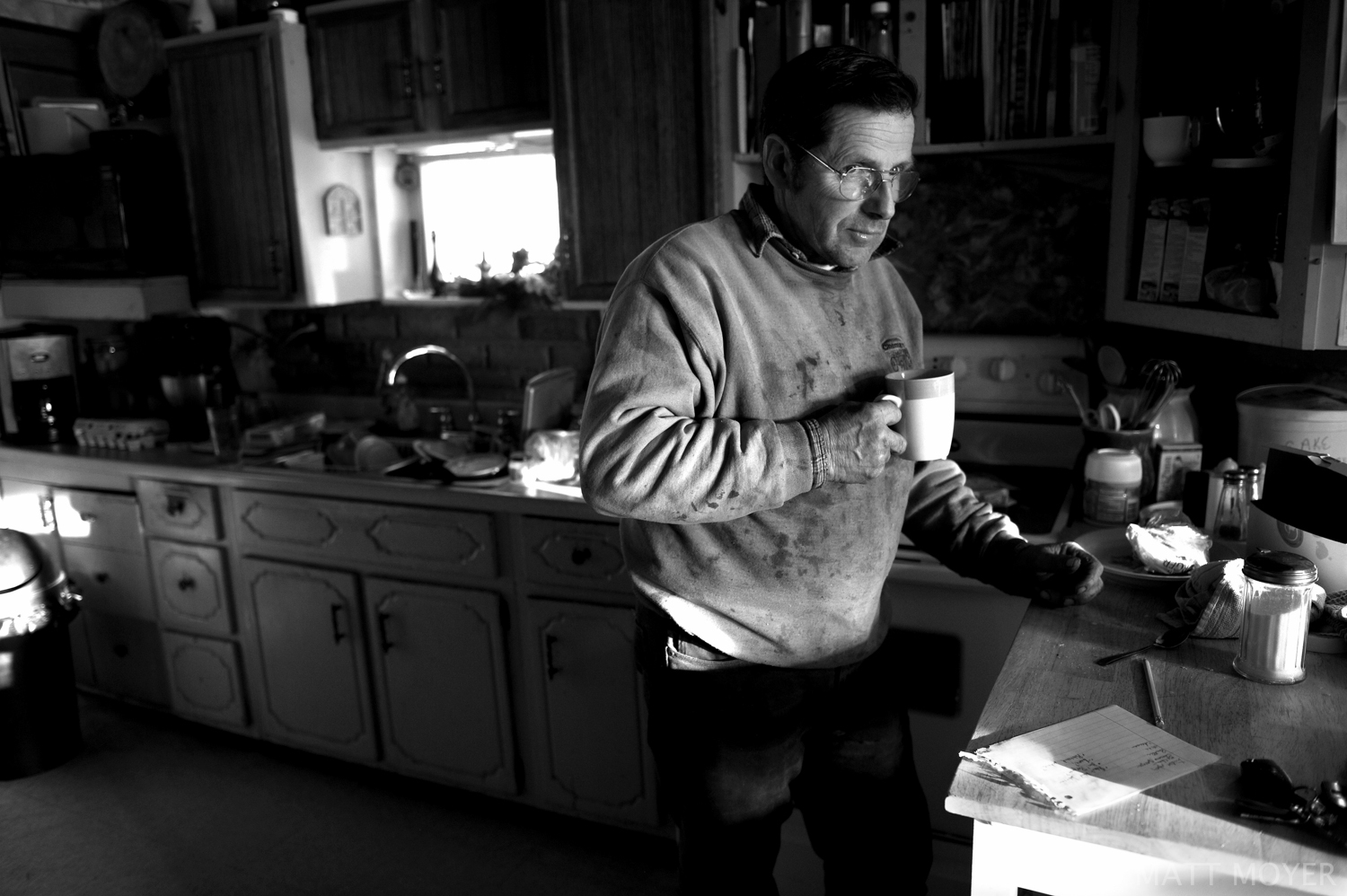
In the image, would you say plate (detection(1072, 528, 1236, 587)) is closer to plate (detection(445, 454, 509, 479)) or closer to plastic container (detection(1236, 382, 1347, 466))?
plastic container (detection(1236, 382, 1347, 466))

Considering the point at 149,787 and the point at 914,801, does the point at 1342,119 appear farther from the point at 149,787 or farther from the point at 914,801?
the point at 149,787

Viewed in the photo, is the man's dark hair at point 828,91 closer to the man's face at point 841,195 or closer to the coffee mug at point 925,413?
the man's face at point 841,195

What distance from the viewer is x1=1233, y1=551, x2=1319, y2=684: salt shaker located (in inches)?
46.3

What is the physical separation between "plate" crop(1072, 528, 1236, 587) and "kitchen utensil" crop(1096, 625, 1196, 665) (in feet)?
0.54

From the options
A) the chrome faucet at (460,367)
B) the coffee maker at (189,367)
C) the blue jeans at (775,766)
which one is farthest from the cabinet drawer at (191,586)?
the blue jeans at (775,766)

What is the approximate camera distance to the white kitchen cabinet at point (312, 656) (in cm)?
268

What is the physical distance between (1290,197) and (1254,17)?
0.36m

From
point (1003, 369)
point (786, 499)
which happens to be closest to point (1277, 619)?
point (786, 499)

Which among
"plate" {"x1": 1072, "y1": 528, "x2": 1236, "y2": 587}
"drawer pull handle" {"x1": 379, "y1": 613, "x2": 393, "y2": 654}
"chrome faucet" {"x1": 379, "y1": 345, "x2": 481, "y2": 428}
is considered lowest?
"drawer pull handle" {"x1": 379, "y1": 613, "x2": 393, "y2": 654}

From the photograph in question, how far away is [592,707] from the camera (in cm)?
240

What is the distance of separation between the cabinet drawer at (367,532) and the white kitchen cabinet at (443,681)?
0.25 feet

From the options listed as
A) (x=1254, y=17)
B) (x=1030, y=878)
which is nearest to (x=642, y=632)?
(x=1030, y=878)

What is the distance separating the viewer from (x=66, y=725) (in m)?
2.97

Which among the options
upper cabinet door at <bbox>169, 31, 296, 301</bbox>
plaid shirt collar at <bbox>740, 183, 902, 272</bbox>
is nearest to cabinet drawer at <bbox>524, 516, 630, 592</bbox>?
plaid shirt collar at <bbox>740, 183, 902, 272</bbox>
